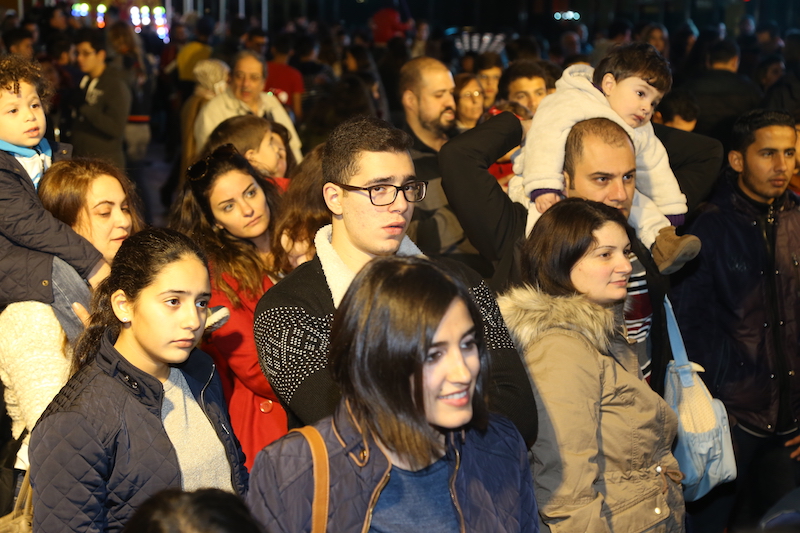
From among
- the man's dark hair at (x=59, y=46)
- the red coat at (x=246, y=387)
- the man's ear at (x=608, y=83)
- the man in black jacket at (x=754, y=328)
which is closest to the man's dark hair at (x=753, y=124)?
the man in black jacket at (x=754, y=328)

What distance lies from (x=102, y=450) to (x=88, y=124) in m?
5.27

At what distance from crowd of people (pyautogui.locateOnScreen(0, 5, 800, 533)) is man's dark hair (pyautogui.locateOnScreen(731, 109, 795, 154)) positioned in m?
0.02

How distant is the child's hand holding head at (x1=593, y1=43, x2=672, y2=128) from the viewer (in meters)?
3.51

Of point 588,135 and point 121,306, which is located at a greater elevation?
point 588,135

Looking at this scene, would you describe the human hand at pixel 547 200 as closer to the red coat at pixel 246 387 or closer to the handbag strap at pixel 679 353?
the handbag strap at pixel 679 353

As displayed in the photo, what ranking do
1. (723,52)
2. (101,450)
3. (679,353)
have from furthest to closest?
1. (723,52)
2. (679,353)
3. (101,450)

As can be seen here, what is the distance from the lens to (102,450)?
2059 millimetres

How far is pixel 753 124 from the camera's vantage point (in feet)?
13.1

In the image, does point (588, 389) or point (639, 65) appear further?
point (639, 65)

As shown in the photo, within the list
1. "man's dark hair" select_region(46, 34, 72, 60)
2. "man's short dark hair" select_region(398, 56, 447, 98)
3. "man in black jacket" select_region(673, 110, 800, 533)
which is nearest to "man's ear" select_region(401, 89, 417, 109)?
"man's short dark hair" select_region(398, 56, 447, 98)

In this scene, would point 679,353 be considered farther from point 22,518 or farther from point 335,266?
point 22,518

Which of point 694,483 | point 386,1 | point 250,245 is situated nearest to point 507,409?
point 694,483

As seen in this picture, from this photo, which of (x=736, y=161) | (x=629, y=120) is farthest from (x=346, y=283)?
(x=736, y=161)

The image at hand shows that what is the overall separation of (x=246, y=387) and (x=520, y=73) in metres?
3.21
